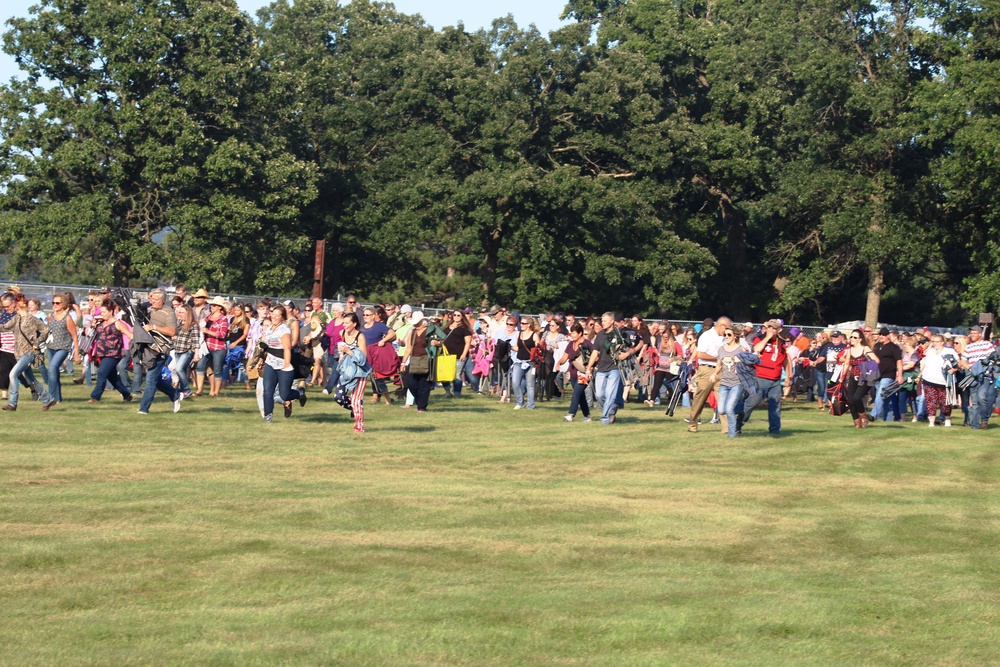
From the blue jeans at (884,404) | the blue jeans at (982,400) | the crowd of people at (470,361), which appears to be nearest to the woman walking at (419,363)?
the crowd of people at (470,361)

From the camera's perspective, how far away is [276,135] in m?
58.5

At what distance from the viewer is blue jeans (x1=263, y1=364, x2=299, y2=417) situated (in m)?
19.3

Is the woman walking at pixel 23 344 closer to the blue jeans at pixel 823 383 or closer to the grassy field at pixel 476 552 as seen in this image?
the grassy field at pixel 476 552

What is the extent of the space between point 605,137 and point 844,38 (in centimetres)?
1097

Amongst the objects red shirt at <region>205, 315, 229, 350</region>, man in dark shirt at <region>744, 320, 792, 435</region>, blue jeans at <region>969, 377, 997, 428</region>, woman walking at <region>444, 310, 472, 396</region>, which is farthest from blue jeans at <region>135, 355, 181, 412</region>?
blue jeans at <region>969, 377, 997, 428</region>

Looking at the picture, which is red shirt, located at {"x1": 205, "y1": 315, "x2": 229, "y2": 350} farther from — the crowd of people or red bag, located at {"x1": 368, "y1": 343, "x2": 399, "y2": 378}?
red bag, located at {"x1": 368, "y1": 343, "x2": 399, "y2": 378}

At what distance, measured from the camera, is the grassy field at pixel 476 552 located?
7.71m

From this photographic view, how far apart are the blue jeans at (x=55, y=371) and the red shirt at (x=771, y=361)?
10.9 metres

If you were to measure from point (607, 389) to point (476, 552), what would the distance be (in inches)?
476

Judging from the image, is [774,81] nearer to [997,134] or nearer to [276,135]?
[997,134]

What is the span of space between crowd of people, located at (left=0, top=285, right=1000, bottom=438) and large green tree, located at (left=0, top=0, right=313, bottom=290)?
810 inches

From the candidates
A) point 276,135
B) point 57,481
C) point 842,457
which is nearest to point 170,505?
point 57,481

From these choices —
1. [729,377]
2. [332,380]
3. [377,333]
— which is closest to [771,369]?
[729,377]

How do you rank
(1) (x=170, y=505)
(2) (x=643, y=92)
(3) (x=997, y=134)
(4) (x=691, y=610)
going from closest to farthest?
(4) (x=691, y=610), (1) (x=170, y=505), (3) (x=997, y=134), (2) (x=643, y=92)
